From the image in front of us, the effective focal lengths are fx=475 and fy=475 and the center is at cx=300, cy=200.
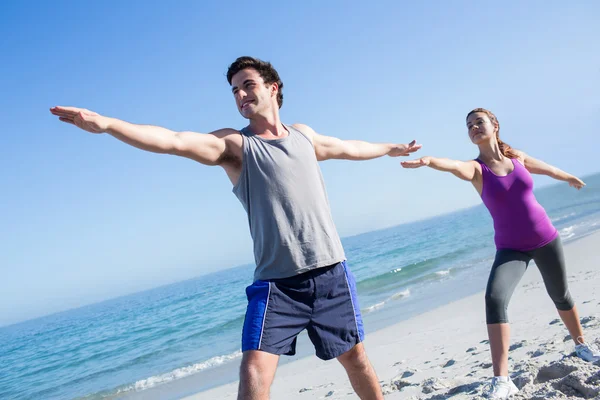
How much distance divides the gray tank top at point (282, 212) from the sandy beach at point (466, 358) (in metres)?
1.98

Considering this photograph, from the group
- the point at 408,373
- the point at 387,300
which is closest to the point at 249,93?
the point at 408,373

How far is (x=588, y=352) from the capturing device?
3914 millimetres

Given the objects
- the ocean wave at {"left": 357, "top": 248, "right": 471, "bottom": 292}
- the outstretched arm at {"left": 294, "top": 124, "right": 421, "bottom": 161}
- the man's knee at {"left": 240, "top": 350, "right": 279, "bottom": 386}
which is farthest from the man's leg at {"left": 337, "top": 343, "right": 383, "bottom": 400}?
the ocean wave at {"left": 357, "top": 248, "right": 471, "bottom": 292}

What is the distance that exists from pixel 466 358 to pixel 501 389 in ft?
7.06

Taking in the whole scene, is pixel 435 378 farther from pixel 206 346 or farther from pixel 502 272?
pixel 206 346

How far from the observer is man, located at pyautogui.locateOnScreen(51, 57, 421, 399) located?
2645 millimetres

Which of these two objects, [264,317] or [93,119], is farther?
[264,317]

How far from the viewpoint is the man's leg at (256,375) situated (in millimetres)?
2500

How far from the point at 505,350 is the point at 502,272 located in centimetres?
60

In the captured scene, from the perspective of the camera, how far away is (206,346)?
1394cm

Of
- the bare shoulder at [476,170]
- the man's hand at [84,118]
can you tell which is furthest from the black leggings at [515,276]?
the man's hand at [84,118]

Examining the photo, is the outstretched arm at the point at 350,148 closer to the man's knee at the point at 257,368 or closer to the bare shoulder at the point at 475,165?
the bare shoulder at the point at 475,165

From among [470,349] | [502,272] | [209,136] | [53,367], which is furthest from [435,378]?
[53,367]

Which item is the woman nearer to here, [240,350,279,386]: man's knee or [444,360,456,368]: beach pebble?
[444,360,456,368]: beach pebble
